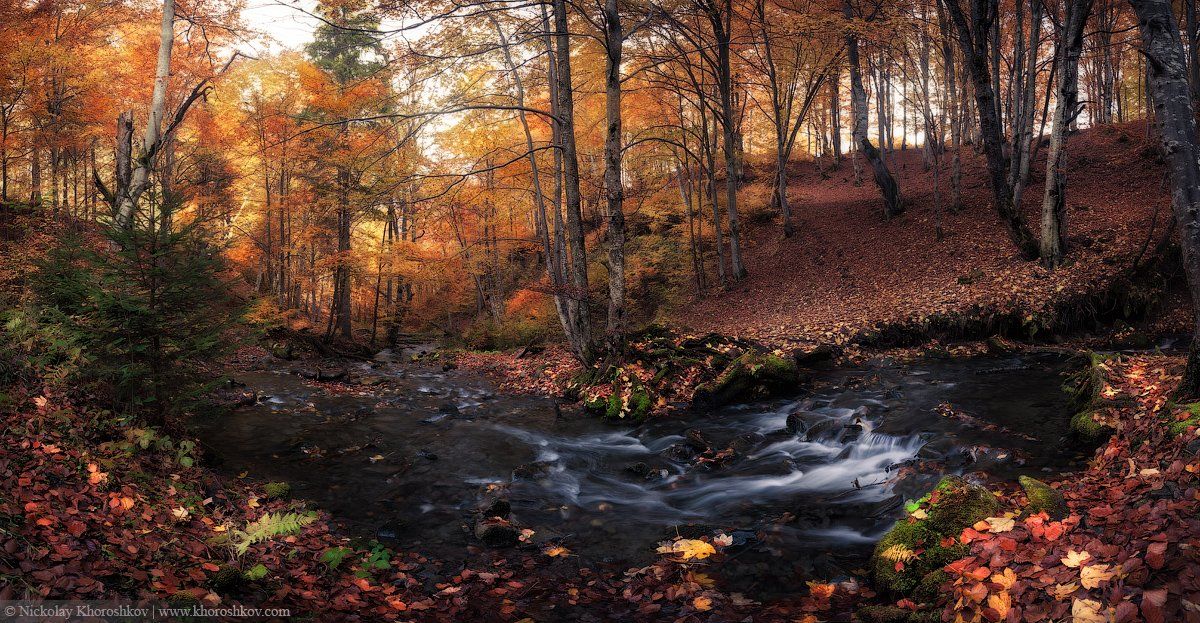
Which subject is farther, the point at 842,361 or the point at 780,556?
the point at 842,361

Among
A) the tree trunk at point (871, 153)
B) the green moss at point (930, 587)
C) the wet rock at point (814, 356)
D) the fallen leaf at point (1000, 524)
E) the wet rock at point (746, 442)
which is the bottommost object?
the wet rock at point (746, 442)

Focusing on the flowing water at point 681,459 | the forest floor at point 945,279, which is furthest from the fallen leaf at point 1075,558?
the forest floor at point 945,279

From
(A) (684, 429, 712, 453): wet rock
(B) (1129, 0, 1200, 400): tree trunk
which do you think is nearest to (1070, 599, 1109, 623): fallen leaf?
(B) (1129, 0, 1200, 400): tree trunk

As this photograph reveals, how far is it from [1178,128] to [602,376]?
8683 millimetres

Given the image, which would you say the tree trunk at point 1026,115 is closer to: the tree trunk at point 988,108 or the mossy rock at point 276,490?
the tree trunk at point 988,108

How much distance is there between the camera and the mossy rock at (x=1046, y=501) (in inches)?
150

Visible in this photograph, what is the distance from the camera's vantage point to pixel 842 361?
12352 millimetres

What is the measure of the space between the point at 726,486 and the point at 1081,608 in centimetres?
426

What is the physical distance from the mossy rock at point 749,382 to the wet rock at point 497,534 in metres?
5.58

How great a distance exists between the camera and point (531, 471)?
290 inches

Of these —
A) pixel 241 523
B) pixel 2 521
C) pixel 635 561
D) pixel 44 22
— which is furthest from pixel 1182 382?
pixel 44 22

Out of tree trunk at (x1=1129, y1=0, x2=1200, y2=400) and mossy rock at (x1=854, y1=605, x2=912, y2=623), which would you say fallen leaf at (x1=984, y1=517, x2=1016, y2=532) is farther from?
tree trunk at (x1=1129, y1=0, x2=1200, y2=400)

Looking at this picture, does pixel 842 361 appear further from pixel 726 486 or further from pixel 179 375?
pixel 179 375

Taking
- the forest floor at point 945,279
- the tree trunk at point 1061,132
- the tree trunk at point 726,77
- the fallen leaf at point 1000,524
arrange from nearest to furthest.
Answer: the fallen leaf at point 1000,524 → the tree trunk at point 1061,132 → the forest floor at point 945,279 → the tree trunk at point 726,77
